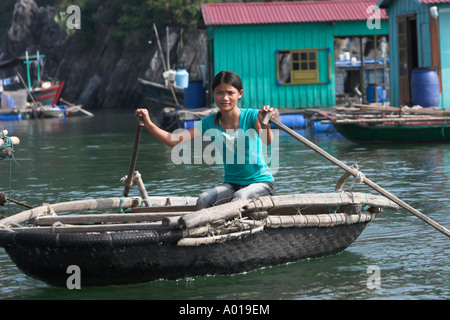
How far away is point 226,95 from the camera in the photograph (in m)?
7.12

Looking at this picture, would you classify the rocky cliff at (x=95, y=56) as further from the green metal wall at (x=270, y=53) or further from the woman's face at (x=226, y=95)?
the woman's face at (x=226, y=95)

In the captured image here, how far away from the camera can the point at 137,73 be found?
53969mm

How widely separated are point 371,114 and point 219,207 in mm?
12580

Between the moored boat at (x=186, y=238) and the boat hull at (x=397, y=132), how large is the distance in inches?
393

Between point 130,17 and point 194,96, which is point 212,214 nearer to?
point 194,96

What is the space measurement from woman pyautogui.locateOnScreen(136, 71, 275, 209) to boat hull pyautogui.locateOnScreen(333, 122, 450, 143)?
427 inches

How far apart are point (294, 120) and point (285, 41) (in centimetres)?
289

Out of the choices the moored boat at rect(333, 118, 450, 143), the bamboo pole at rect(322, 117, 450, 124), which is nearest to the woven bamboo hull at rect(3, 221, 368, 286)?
the bamboo pole at rect(322, 117, 450, 124)

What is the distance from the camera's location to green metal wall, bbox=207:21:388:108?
80.7ft

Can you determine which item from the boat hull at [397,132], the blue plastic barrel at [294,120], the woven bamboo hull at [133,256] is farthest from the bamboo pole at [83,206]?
the blue plastic barrel at [294,120]

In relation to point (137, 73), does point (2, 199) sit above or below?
below

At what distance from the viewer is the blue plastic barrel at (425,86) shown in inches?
746

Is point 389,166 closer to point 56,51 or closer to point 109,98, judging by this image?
point 109,98

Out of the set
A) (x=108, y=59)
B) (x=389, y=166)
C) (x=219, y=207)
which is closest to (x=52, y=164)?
(x=389, y=166)
